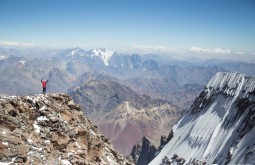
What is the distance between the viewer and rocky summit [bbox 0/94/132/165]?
3269 cm

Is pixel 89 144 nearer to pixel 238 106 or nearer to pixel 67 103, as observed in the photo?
pixel 67 103

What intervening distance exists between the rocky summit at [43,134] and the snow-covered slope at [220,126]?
48.1 meters

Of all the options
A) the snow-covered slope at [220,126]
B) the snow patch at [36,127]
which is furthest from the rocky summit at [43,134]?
the snow-covered slope at [220,126]

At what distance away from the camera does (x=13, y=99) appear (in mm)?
37812

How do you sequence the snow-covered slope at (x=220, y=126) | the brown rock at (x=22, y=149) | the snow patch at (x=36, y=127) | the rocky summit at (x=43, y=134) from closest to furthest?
the brown rock at (x=22, y=149)
the rocky summit at (x=43, y=134)
the snow patch at (x=36, y=127)
the snow-covered slope at (x=220, y=126)

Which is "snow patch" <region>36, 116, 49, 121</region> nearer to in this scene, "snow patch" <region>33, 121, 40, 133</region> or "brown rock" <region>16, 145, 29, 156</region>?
"snow patch" <region>33, 121, 40, 133</region>

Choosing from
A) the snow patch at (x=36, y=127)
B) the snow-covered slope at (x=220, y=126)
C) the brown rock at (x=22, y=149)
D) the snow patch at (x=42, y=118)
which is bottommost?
the snow-covered slope at (x=220, y=126)

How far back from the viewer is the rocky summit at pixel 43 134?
107 ft

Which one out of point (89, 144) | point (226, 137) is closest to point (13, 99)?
point (89, 144)

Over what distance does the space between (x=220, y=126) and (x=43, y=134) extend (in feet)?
292

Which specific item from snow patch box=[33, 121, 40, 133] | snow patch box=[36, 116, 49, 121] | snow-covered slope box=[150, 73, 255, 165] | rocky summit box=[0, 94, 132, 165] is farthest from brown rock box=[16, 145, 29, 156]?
snow-covered slope box=[150, 73, 255, 165]

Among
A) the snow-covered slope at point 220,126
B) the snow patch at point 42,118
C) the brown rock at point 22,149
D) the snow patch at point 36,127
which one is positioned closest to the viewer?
the brown rock at point 22,149

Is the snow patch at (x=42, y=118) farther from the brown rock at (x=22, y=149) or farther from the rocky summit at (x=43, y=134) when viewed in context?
the brown rock at (x=22, y=149)

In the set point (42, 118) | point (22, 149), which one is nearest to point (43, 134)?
point (42, 118)
